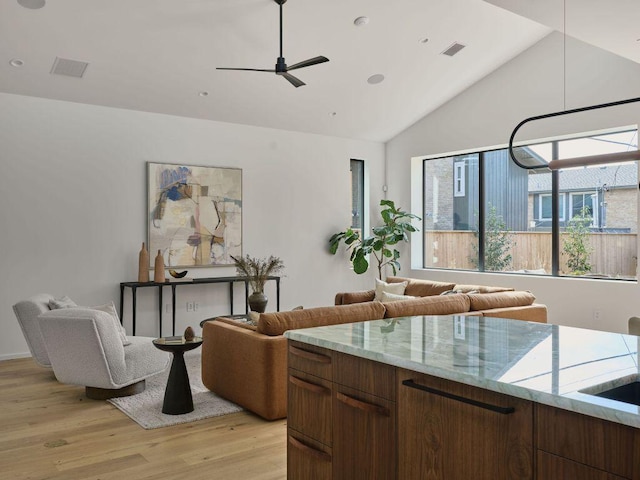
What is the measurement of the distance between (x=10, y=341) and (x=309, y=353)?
5177mm

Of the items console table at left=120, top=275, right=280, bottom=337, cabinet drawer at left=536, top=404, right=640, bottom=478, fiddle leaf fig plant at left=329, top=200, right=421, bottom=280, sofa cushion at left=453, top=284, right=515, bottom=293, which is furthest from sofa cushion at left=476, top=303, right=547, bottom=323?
cabinet drawer at left=536, top=404, right=640, bottom=478

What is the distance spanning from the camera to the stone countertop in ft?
4.99

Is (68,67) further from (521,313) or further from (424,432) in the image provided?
(424,432)

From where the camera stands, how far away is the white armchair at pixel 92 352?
4.38 meters

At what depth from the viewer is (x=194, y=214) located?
7.45 meters

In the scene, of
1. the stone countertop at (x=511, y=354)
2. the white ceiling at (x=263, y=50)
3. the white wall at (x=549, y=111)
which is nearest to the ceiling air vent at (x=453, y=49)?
the white ceiling at (x=263, y=50)

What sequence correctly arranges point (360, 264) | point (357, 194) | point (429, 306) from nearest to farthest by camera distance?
1. point (429, 306)
2. point (360, 264)
3. point (357, 194)

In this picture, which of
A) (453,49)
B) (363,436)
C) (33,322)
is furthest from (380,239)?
(363,436)

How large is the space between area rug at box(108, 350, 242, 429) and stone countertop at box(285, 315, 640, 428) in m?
2.04

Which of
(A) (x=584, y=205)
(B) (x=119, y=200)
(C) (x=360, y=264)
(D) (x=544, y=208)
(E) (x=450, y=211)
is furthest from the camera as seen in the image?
(E) (x=450, y=211)

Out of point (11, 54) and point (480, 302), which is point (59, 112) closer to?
point (11, 54)

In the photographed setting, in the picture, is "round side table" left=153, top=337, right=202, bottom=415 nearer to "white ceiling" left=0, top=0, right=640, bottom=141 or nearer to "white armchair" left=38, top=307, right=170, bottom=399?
"white armchair" left=38, top=307, right=170, bottom=399

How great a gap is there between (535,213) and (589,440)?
22.5 feet

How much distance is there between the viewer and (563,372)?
1726 millimetres
